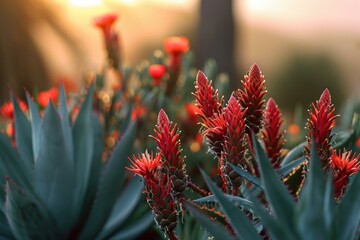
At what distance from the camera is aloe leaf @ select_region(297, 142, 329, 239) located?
1123mm

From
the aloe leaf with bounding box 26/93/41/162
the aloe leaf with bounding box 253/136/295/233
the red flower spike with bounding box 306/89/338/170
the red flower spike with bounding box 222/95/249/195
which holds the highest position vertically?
the aloe leaf with bounding box 26/93/41/162

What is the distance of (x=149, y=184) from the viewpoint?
1.39m

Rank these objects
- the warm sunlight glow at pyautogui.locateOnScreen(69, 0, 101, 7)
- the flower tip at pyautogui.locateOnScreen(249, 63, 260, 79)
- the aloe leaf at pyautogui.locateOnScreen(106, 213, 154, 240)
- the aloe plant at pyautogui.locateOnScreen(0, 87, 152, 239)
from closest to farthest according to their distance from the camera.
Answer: the flower tip at pyautogui.locateOnScreen(249, 63, 260, 79), the aloe plant at pyautogui.locateOnScreen(0, 87, 152, 239), the aloe leaf at pyautogui.locateOnScreen(106, 213, 154, 240), the warm sunlight glow at pyautogui.locateOnScreen(69, 0, 101, 7)

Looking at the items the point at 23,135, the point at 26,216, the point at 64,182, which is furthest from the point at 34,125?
the point at 26,216

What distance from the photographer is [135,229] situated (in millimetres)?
2279

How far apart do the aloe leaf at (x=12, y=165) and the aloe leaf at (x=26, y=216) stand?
6.1 inches

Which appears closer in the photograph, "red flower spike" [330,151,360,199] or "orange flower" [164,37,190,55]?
"red flower spike" [330,151,360,199]

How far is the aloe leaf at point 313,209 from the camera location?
1123mm

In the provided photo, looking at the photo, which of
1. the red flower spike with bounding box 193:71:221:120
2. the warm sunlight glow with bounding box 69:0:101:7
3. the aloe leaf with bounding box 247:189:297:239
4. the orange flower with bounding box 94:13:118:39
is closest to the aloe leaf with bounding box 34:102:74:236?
the red flower spike with bounding box 193:71:221:120

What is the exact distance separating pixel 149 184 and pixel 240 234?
0.69 feet

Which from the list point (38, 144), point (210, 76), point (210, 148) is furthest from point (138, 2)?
point (210, 148)

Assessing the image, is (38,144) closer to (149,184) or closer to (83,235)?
(83,235)

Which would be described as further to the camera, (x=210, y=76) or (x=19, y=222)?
(x=210, y=76)

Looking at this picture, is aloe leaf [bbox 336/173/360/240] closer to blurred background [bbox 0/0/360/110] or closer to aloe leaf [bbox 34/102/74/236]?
aloe leaf [bbox 34/102/74/236]
